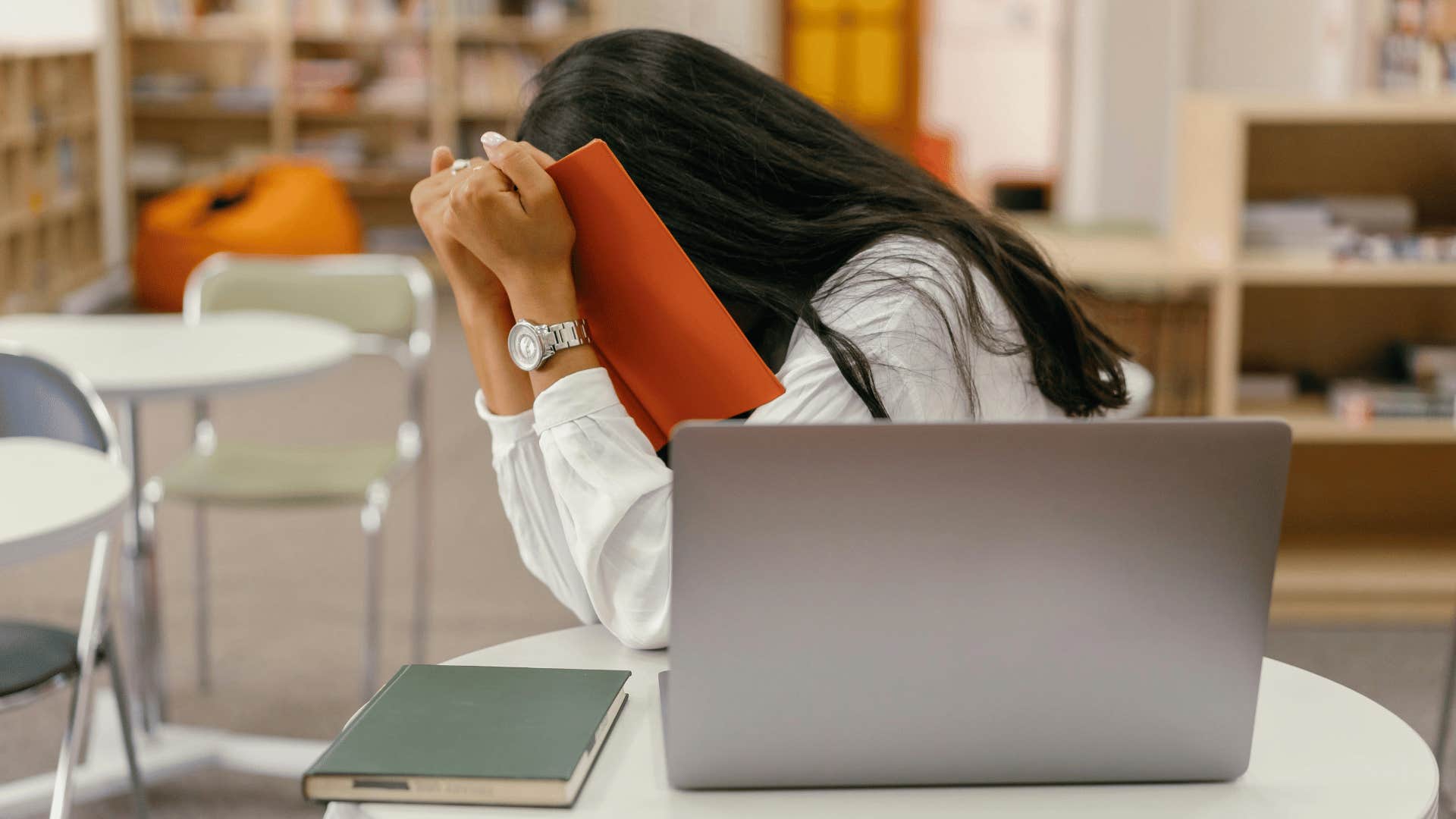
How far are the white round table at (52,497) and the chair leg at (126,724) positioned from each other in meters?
0.31

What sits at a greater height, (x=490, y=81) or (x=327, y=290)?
(x=490, y=81)

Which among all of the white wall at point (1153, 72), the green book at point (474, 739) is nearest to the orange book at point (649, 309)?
the green book at point (474, 739)

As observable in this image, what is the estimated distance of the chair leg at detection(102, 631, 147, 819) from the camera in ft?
6.41

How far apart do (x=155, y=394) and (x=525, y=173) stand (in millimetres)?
1340

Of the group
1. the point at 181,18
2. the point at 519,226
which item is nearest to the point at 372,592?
the point at 519,226

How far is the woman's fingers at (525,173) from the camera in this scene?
107 cm

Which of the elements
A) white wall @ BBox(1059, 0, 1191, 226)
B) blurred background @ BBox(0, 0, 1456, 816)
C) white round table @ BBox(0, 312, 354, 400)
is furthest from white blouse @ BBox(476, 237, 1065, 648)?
white wall @ BBox(1059, 0, 1191, 226)

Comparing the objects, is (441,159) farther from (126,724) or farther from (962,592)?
(126,724)

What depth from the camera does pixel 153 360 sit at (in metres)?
2.39

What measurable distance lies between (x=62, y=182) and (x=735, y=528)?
22.3 ft

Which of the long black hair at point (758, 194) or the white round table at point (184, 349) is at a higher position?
the long black hair at point (758, 194)

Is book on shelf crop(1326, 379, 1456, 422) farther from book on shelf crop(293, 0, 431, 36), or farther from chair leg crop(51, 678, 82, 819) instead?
book on shelf crop(293, 0, 431, 36)

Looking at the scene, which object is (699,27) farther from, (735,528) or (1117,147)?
(735,528)

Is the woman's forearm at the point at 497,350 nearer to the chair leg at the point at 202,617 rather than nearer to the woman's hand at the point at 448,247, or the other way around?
the woman's hand at the point at 448,247
